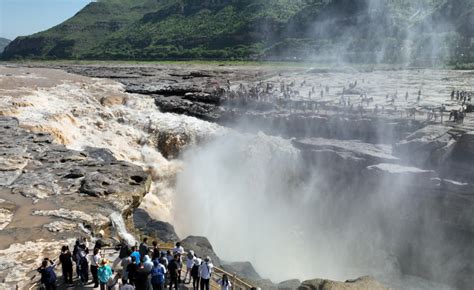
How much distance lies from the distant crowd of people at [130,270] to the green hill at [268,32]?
4223 centimetres

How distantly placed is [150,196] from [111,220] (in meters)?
8.25

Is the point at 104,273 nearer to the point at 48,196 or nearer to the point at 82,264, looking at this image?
the point at 82,264

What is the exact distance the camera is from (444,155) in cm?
1942

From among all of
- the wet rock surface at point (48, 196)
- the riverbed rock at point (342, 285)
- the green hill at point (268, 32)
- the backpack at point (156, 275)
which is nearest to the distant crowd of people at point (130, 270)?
the backpack at point (156, 275)

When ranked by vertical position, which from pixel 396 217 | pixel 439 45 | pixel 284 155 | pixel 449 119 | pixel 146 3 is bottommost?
pixel 396 217

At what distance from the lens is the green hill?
4581 cm

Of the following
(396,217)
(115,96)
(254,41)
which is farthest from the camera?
(254,41)

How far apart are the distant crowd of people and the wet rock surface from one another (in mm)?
1447

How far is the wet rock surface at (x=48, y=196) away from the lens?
38.2 ft

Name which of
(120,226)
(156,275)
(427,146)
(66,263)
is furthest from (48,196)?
(427,146)

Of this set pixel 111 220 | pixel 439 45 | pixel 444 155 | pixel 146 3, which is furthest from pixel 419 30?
pixel 146 3

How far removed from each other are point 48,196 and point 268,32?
58.2 metres

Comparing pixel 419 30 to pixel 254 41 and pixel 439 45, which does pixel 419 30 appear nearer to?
pixel 439 45

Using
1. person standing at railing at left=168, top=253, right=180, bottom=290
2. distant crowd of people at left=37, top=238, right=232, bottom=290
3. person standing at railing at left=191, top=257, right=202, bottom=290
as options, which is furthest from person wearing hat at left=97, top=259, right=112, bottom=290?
person standing at railing at left=191, top=257, right=202, bottom=290
